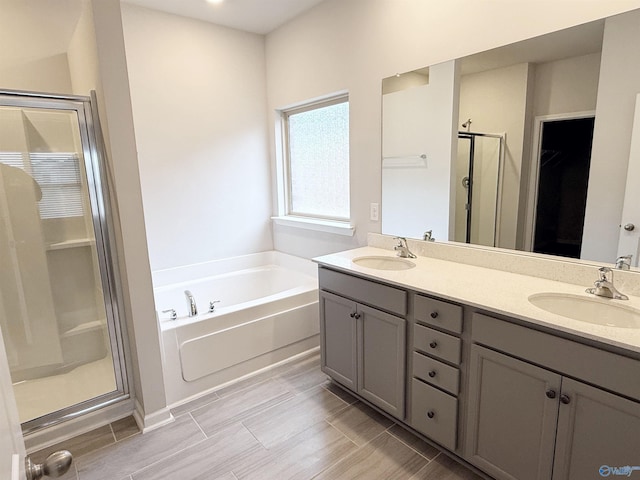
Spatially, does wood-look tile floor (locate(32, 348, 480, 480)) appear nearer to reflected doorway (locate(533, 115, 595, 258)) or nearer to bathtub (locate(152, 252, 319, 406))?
bathtub (locate(152, 252, 319, 406))

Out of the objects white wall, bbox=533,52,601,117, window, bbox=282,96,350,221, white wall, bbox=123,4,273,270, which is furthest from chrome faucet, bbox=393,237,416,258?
white wall, bbox=123,4,273,270

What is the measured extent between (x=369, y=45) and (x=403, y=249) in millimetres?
1402

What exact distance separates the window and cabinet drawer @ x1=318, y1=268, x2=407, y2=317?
1021 mm

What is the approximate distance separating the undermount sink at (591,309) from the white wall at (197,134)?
8.67 feet

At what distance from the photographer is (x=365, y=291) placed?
1971 millimetres

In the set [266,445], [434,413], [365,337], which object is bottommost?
[266,445]

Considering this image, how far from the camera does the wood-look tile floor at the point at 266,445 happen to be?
5.64 feet

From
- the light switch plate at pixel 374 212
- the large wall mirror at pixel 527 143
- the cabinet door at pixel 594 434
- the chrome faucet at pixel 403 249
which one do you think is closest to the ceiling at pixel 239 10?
the large wall mirror at pixel 527 143

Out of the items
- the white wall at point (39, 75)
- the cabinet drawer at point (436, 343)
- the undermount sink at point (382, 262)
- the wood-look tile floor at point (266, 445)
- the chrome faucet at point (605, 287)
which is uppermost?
the white wall at point (39, 75)

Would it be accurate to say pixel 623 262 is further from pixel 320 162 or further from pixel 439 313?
pixel 320 162

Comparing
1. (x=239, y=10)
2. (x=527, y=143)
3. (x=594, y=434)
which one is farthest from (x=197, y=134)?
(x=594, y=434)

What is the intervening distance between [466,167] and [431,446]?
4.97 ft

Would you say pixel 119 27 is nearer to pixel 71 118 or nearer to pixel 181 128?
pixel 71 118

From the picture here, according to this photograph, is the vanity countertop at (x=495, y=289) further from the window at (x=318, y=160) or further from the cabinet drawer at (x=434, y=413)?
the window at (x=318, y=160)
